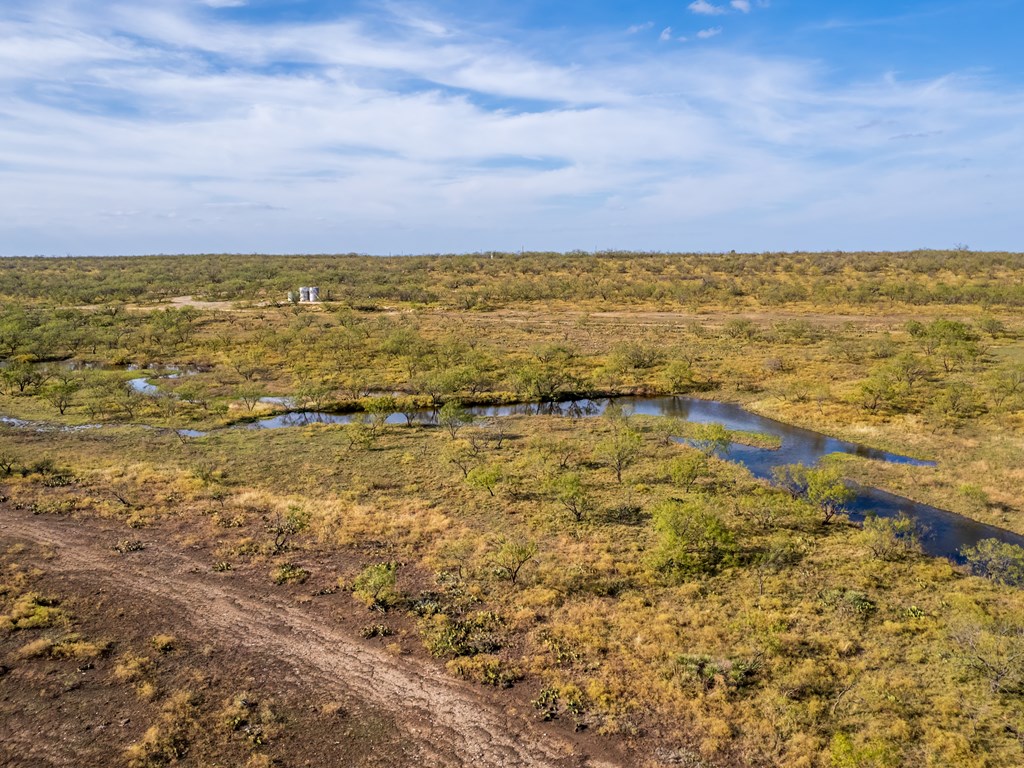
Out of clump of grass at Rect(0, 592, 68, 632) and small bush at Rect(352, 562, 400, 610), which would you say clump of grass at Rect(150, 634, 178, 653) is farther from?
small bush at Rect(352, 562, 400, 610)

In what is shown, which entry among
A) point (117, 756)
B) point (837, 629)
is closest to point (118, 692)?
point (117, 756)

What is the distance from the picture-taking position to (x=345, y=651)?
21547 mm

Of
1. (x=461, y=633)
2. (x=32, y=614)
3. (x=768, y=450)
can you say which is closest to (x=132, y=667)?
(x=32, y=614)

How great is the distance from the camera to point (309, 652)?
21547mm

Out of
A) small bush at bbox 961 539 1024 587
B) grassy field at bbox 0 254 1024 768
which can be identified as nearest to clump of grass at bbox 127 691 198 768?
grassy field at bbox 0 254 1024 768

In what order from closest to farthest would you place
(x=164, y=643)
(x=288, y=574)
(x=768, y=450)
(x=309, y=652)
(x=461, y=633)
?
1. (x=309, y=652)
2. (x=164, y=643)
3. (x=461, y=633)
4. (x=288, y=574)
5. (x=768, y=450)

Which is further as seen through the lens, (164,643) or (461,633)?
(461,633)

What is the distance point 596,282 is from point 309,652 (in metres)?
127

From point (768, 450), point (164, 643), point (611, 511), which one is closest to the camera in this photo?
point (164, 643)

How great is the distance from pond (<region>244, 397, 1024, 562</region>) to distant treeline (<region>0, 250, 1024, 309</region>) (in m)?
65.1

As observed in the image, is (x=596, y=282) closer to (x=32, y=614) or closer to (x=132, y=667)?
(x=32, y=614)

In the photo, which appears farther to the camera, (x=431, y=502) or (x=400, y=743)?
(x=431, y=502)

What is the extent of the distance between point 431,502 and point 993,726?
2502 cm

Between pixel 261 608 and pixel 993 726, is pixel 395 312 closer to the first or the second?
pixel 261 608
